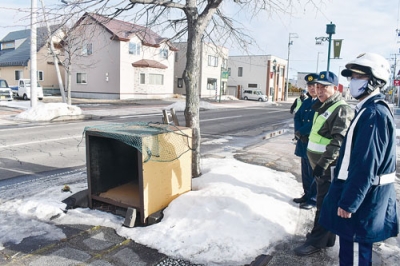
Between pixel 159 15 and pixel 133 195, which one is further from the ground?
pixel 159 15

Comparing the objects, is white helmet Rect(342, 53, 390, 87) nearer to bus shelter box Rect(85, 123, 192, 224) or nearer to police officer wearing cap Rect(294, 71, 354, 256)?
police officer wearing cap Rect(294, 71, 354, 256)

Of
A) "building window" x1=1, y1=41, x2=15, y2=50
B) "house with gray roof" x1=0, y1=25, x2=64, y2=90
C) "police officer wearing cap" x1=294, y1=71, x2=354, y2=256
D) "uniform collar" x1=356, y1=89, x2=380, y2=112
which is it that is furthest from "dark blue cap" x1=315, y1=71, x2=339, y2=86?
"building window" x1=1, y1=41, x2=15, y2=50

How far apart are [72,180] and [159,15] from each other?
3421 millimetres

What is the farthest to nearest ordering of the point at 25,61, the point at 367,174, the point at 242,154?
the point at 25,61 → the point at 242,154 → the point at 367,174

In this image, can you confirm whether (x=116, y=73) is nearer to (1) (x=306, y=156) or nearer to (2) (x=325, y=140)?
(1) (x=306, y=156)

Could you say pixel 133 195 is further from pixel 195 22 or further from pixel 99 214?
pixel 195 22

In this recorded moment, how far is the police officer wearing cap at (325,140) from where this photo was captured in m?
3.34

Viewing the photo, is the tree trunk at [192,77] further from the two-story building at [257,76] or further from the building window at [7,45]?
the two-story building at [257,76]

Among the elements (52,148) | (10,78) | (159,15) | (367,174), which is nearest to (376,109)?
(367,174)

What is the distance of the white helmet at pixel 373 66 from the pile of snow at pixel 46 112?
14943 mm

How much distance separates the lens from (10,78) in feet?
119

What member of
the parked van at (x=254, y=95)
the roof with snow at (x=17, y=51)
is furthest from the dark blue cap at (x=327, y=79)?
the parked van at (x=254, y=95)

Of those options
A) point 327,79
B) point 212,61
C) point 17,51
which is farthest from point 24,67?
point 327,79

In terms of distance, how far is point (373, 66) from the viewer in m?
2.55
